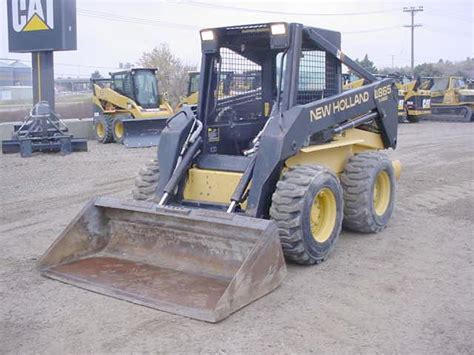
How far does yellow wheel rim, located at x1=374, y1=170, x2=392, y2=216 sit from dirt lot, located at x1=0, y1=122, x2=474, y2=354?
0.30 meters

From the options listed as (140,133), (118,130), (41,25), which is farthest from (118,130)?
(41,25)

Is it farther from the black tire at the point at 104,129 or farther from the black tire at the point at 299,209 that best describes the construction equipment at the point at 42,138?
the black tire at the point at 299,209

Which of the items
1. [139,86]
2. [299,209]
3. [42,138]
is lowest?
[299,209]

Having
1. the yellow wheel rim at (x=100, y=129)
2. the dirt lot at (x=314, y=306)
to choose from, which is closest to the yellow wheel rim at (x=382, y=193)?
the dirt lot at (x=314, y=306)

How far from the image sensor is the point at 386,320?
4.27 meters

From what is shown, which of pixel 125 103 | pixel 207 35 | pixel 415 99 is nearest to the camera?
pixel 207 35

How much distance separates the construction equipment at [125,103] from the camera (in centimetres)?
1786

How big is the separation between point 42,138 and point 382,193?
10.4 metres

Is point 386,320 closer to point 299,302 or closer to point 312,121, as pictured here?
point 299,302

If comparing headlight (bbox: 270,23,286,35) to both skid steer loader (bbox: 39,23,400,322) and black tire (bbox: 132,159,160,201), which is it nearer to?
skid steer loader (bbox: 39,23,400,322)

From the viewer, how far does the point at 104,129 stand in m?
18.3

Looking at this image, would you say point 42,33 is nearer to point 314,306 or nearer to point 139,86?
point 139,86

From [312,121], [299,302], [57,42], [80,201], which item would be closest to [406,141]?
[57,42]

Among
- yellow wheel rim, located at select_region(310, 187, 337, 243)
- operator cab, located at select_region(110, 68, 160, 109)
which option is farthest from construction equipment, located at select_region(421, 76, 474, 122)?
yellow wheel rim, located at select_region(310, 187, 337, 243)
